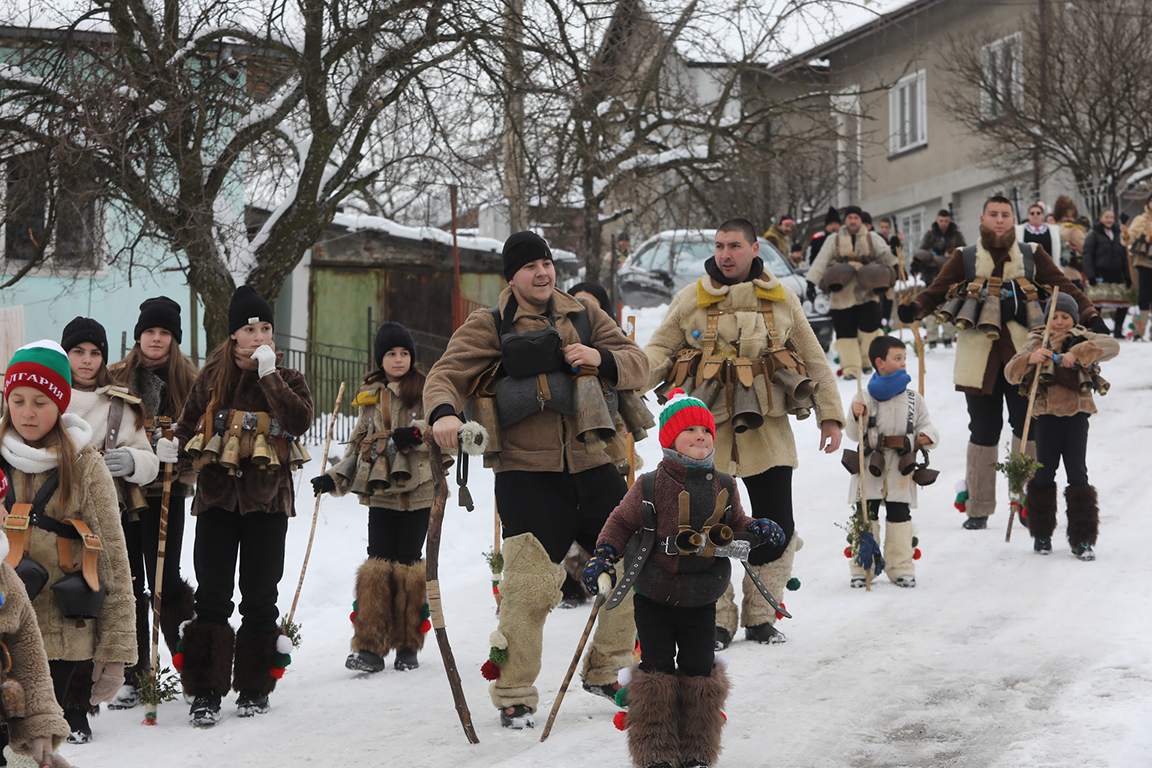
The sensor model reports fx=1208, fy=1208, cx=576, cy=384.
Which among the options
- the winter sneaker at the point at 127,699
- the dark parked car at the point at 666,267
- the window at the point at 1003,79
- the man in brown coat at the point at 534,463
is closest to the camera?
the man in brown coat at the point at 534,463

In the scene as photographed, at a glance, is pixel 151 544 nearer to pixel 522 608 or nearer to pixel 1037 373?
pixel 522 608

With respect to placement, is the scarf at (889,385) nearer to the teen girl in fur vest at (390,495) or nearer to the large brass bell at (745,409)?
the large brass bell at (745,409)

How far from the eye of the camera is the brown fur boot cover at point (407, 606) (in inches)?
259

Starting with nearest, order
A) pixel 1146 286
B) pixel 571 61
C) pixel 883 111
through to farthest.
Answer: pixel 571 61 < pixel 1146 286 < pixel 883 111

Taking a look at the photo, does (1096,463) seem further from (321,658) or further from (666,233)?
(666,233)

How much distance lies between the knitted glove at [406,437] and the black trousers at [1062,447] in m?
4.43

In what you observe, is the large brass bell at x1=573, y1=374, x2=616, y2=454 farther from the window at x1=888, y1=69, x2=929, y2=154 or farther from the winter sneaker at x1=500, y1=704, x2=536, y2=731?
the window at x1=888, y1=69, x2=929, y2=154

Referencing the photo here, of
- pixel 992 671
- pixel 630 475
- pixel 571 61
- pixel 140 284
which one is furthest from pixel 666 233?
pixel 992 671

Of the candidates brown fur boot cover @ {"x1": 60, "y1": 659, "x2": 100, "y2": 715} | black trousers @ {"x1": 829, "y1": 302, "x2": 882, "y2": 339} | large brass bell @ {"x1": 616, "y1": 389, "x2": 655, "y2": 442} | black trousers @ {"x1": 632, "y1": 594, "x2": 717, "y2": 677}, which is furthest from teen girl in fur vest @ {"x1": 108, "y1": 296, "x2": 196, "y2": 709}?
black trousers @ {"x1": 829, "y1": 302, "x2": 882, "y2": 339}

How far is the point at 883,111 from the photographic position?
105 feet

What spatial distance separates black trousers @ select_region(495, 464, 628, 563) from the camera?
507cm

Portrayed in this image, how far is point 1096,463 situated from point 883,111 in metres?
22.3

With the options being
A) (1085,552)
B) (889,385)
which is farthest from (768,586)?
(1085,552)

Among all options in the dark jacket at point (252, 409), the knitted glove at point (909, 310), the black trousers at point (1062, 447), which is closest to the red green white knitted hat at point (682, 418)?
the dark jacket at point (252, 409)
